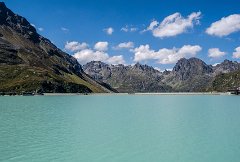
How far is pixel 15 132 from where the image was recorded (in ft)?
196

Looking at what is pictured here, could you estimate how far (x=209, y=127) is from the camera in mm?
70875

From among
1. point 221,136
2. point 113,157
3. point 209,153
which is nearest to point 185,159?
point 209,153

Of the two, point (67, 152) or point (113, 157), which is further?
point (67, 152)

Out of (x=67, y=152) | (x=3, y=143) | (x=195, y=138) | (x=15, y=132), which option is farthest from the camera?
(x=15, y=132)

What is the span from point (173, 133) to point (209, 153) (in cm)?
1794

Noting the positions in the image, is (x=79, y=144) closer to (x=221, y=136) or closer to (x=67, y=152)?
(x=67, y=152)

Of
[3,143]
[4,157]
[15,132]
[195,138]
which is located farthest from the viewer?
[15,132]

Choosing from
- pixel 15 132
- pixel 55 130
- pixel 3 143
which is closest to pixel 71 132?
pixel 55 130

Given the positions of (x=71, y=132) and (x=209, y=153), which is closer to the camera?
(x=209, y=153)

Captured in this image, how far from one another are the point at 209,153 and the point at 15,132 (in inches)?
1330

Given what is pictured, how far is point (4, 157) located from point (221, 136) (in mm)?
36090

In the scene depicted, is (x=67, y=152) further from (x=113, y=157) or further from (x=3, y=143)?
(x=3, y=143)

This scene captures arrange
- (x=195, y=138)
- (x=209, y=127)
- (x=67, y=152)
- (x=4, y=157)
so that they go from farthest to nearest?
(x=209, y=127) < (x=195, y=138) < (x=67, y=152) < (x=4, y=157)

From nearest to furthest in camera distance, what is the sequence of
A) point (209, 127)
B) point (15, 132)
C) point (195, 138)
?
point (195, 138) < point (15, 132) < point (209, 127)
